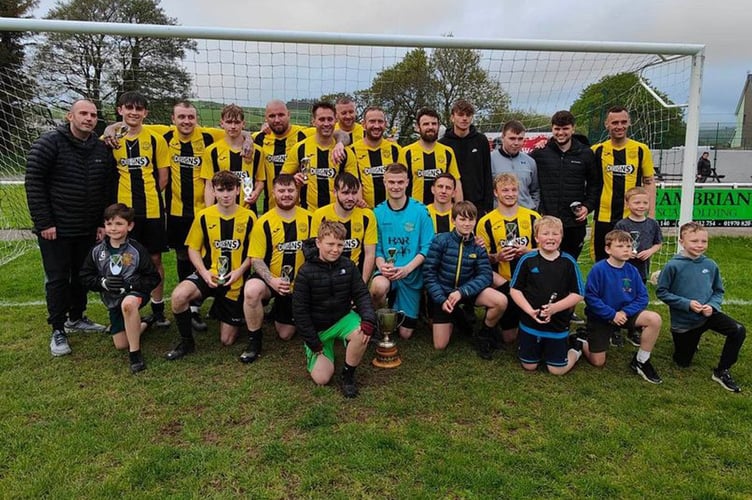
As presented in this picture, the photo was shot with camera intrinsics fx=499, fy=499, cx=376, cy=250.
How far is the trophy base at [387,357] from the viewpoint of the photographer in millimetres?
3770

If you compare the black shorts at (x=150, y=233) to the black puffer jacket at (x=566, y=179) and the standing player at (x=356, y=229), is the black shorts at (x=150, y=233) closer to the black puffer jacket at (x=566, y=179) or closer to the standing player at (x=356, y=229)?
the standing player at (x=356, y=229)

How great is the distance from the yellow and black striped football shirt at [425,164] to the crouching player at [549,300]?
1.18m

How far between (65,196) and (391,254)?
2.65 metres

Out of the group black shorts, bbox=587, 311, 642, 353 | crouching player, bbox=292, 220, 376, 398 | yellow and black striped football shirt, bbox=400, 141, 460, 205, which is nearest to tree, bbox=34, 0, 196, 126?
yellow and black striped football shirt, bbox=400, 141, 460, 205

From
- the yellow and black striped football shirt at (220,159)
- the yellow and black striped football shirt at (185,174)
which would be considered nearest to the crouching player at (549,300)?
the yellow and black striped football shirt at (220,159)

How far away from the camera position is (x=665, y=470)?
8.23 feet

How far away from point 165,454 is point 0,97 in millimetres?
5364

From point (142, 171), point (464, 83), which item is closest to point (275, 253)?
point (142, 171)

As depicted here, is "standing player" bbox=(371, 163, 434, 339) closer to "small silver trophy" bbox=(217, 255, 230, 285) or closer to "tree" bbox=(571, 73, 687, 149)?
"small silver trophy" bbox=(217, 255, 230, 285)

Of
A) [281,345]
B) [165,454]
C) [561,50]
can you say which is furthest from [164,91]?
[165,454]

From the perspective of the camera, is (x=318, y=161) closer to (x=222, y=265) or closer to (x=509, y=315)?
(x=222, y=265)

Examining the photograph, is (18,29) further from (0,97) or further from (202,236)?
(202,236)

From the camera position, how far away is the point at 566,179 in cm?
462

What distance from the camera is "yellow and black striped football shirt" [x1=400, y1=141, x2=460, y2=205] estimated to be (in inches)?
179
